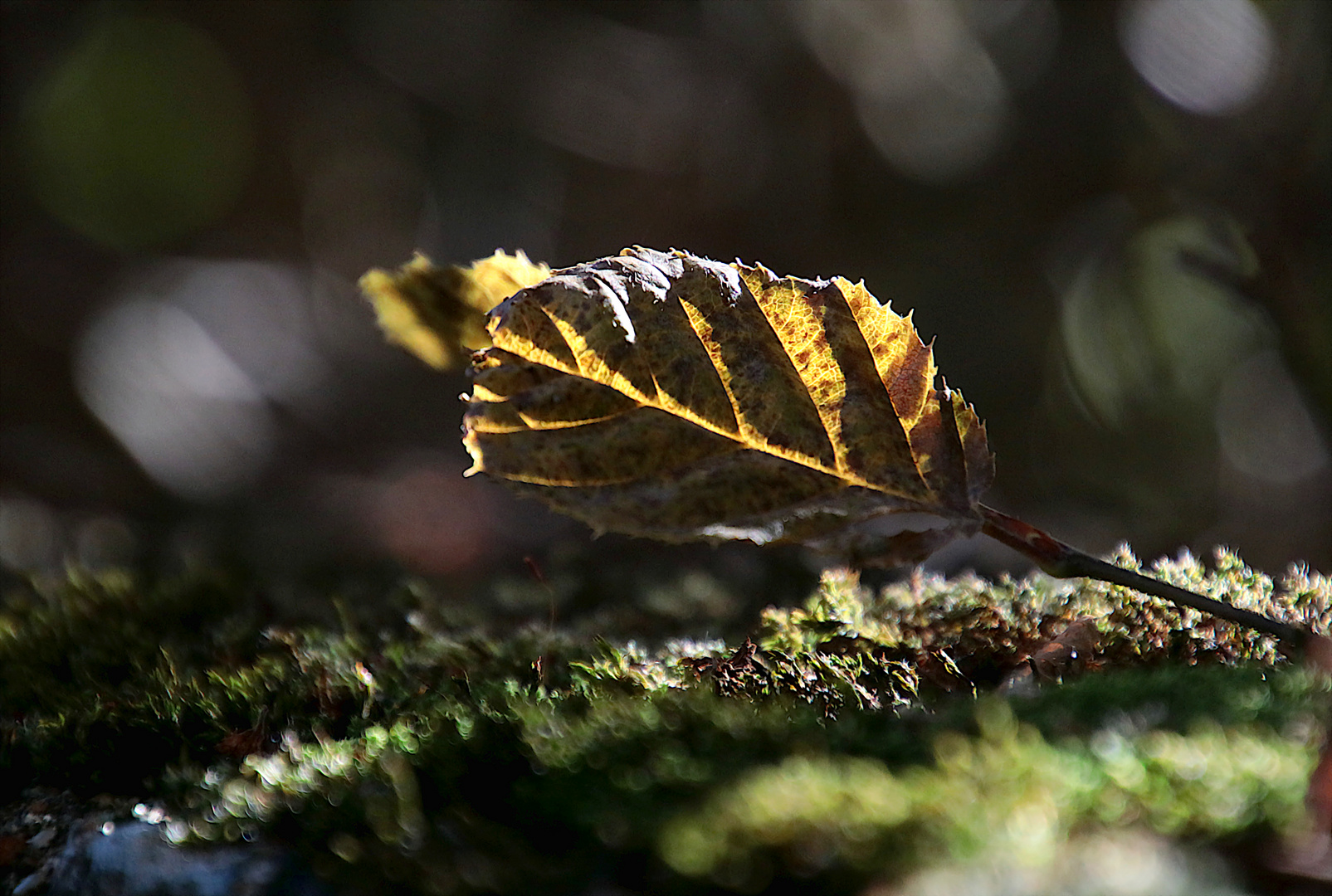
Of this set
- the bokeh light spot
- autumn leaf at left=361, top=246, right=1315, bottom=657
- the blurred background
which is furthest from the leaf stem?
the bokeh light spot

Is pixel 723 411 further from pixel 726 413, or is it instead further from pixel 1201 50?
pixel 1201 50

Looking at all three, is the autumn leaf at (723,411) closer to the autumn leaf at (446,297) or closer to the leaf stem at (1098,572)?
the leaf stem at (1098,572)

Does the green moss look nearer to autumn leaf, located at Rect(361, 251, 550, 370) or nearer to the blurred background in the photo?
autumn leaf, located at Rect(361, 251, 550, 370)

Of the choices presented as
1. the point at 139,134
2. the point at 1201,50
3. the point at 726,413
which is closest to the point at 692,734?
the point at 726,413

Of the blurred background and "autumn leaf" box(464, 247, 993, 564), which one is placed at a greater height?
"autumn leaf" box(464, 247, 993, 564)

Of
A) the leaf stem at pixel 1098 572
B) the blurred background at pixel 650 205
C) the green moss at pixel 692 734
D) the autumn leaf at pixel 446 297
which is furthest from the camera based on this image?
the blurred background at pixel 650 205

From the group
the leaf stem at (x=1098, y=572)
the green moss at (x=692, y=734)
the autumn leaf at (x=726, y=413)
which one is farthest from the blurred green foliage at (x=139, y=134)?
the leaf stem at (x=1098, y=572)

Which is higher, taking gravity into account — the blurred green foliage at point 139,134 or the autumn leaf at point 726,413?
the autumn leaf at point 726,413

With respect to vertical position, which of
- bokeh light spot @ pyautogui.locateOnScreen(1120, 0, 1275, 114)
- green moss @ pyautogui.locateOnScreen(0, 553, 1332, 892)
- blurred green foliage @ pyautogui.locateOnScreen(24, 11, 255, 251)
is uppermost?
bokeh light spot @ pyautogui.locateOnScreen(1120, 0, 1275, 114)
